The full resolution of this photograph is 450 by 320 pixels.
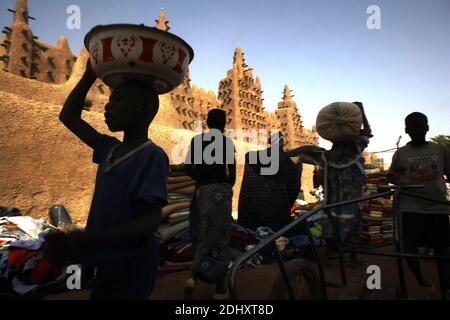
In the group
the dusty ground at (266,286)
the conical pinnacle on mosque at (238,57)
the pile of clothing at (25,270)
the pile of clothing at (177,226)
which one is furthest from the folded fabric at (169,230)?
the conical pinnacle on mosque at (238,57)

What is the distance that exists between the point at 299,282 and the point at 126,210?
1.21 meters

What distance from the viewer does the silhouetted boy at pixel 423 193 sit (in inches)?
122

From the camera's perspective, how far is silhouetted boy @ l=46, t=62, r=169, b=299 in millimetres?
1221

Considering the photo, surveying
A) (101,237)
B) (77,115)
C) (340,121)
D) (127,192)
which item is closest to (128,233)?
(101,237)

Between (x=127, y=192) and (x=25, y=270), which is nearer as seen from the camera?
(x=127, y=192)

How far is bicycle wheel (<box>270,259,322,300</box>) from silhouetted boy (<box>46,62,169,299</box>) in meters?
0.68

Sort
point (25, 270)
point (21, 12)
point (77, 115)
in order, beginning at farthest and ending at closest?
1. point (21, 12)
2. point (25, 270)
3. point (77, 115)

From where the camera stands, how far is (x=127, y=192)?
1.38 metres

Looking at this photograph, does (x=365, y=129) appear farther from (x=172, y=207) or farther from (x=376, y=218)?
A: (x=172, y=207)

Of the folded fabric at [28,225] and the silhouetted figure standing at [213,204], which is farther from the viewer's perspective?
the folded fabric at [28,225]

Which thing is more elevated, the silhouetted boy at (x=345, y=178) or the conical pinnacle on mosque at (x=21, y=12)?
the conical pinnacle on mosque at (x=21, y=12)

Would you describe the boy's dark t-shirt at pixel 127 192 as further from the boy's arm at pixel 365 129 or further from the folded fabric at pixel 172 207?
the boy's arm at pixel 365 129
